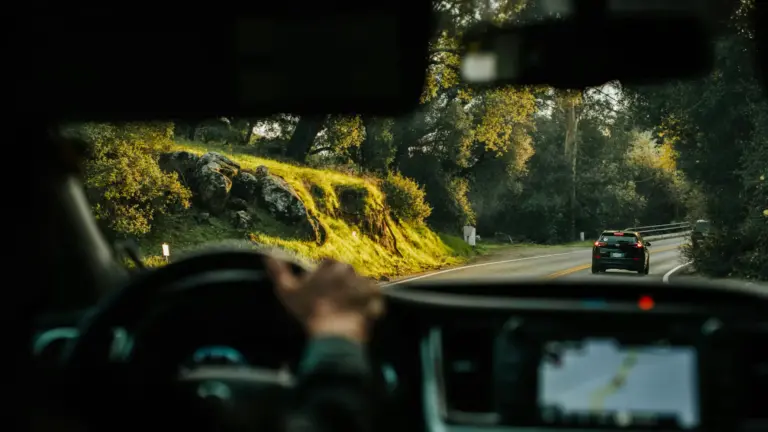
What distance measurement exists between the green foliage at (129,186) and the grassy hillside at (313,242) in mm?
215

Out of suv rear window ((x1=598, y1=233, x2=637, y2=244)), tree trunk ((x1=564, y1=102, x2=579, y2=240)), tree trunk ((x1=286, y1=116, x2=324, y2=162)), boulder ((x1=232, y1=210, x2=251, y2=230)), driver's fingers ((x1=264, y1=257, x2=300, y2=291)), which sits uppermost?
tree trunk ((x1=564, y1=102, x2=579, y2=240))

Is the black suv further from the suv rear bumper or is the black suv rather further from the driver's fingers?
the driver's fingers

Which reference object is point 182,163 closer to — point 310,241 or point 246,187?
point 246,187

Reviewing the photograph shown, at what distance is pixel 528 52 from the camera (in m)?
2.68

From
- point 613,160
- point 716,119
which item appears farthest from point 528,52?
point 613,160

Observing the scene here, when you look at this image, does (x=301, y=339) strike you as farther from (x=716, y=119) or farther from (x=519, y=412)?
(x=716, y=119)

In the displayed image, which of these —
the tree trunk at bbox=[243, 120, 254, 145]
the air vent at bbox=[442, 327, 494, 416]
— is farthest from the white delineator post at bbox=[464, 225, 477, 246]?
the air vent at bbox=[442, 327, 494, 416]

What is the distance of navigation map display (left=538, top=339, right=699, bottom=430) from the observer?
1.70m

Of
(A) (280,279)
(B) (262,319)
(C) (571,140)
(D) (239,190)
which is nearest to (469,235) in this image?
(D) (239,190)

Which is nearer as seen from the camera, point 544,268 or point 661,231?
point 544,268

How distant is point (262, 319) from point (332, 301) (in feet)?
1.47

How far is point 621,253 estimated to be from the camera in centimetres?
2762

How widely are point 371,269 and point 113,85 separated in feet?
28.2

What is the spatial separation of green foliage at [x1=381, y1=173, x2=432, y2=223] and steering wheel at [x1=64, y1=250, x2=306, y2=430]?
20.5 metres
